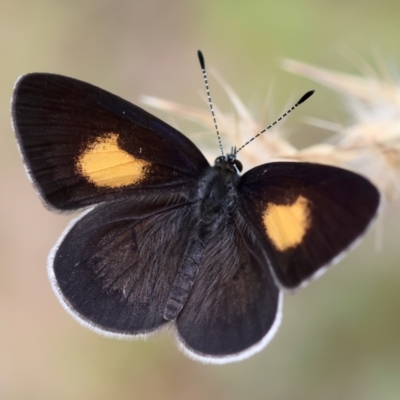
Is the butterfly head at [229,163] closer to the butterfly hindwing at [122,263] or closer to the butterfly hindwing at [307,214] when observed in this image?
the butterfly hindwing at [307,214]

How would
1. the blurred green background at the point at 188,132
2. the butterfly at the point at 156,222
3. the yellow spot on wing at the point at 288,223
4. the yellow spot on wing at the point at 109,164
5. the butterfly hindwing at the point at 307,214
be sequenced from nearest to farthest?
the butterfly hindwing at the point at 307,214
the yellow spot on wing at the point at 288,223
the butterfly at the point at 156,222
the yellow spot on wing at the point at 109,164
the blurred green background at the point at 188,132

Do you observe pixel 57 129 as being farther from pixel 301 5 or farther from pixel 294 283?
pixel 301 5

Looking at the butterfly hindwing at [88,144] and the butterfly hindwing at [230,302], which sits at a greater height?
the butterfly hindwing at [88,144]

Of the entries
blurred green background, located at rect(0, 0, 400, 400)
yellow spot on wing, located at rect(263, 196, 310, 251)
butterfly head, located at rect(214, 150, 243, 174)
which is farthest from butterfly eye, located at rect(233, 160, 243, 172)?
blurred green background, located at rect(0, 0, 400, 400)

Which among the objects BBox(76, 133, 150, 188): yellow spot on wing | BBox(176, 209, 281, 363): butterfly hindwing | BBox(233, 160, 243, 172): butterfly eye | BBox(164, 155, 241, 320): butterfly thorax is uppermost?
BBox(76, 133, 150, 188): yellow spot on wing

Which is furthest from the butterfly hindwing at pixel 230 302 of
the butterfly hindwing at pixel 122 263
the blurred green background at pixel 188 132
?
the blurred green background at pixel 188 132

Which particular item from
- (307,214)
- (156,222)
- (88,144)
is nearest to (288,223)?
(307,214)

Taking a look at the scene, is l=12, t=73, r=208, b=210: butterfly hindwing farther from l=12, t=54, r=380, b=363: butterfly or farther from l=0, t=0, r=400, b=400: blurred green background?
l=0, t=0, r=400, b=400: blurred green background

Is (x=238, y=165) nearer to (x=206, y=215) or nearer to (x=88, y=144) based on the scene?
(x=206, y=215)
